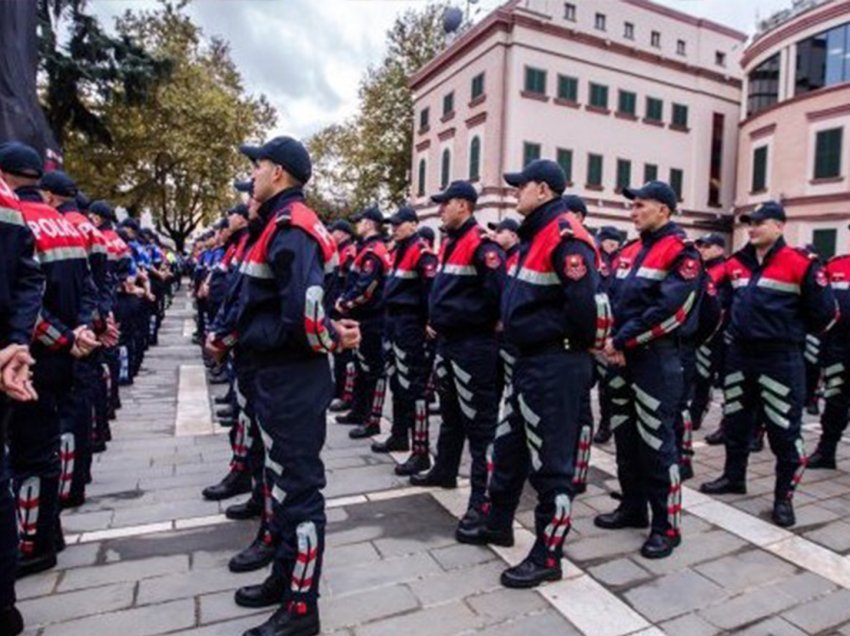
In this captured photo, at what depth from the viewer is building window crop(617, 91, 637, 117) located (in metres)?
26.6

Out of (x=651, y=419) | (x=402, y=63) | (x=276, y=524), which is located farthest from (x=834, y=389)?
(x=402, y=63)

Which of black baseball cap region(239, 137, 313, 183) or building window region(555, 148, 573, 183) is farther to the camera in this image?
building window region(555, 148, 573, 183)

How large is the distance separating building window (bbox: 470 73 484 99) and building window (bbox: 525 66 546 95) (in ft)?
6.13

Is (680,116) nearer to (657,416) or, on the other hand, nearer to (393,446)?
(393,446)

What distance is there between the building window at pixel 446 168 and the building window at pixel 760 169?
40.6 feet

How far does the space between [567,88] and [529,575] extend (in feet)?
81.6

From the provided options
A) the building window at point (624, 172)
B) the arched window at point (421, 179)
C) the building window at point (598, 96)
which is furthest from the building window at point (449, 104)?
the building window at point (624, 172)

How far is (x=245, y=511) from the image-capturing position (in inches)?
170

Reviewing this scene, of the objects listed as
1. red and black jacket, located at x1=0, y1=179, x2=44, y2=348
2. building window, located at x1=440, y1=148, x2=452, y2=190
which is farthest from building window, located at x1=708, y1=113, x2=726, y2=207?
red and black jacket, located at x1=0, y1=179, x2=44, y2=348

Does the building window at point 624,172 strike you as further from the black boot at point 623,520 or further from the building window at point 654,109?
the black boot at point 623,520

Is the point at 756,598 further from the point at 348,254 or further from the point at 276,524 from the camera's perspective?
the point at 348,254

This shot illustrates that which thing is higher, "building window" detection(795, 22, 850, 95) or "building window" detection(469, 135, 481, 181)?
"building window" detection(795, 22, 850, 95)

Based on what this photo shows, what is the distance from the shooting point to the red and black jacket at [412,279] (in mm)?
5816

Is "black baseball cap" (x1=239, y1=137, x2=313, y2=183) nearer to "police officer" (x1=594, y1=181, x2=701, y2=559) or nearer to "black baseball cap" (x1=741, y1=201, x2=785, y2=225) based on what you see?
"police officer" (x1=594, y1=181, x2=701, y2=559)
